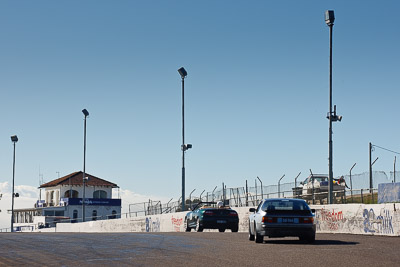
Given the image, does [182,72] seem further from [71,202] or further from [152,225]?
[71,202]

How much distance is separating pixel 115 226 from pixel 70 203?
45.4m

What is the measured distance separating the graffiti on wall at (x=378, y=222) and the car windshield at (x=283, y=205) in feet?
17.5

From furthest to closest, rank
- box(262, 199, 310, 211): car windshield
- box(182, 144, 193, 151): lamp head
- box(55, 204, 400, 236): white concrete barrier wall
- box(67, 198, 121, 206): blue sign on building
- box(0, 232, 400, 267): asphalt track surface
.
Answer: box(67, 198, 121, 206): blue sign on building
box(182, 144, 193, 151): lamp head
box(55, 204, 400, 236): white concrete barrier wall
box(262, 199, 310, 211): car windshield
box(0, 232, 400, 267): asphalt track surface

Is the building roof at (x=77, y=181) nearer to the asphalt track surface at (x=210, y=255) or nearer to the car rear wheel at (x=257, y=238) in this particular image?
the car rear wheel at (x=257, y=238)

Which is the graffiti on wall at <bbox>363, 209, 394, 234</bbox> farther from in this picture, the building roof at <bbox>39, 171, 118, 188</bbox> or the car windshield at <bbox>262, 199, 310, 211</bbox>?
the building roof at <bbox>39, 171, 118, 188</bbox>

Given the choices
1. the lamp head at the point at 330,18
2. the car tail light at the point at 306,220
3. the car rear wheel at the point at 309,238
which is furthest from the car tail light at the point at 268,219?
the lamp head at the point at 330,18

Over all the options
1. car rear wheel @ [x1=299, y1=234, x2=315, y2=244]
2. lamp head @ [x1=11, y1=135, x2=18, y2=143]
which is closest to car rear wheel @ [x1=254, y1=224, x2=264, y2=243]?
car rear wheel @ [x1=299, y1=234, x2=315, y2=244]

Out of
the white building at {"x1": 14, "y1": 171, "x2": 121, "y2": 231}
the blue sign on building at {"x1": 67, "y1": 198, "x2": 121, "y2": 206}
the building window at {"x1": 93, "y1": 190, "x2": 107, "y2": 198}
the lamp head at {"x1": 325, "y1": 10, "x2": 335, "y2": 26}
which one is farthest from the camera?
the building window at {"x1": 93, "y1": 190, "x2": 107, "y2": 198}

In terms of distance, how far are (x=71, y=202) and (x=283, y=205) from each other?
78955 millimetres

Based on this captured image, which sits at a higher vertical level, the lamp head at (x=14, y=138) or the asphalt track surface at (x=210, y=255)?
the lamp head at (x=14, y=138)

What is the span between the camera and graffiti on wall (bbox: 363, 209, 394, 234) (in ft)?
76.4

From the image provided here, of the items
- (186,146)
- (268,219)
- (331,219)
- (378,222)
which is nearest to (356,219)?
(378,222)

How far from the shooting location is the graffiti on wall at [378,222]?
23.3 metres

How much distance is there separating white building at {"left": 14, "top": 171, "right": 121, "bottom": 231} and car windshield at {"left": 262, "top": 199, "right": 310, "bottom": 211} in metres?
74.0
